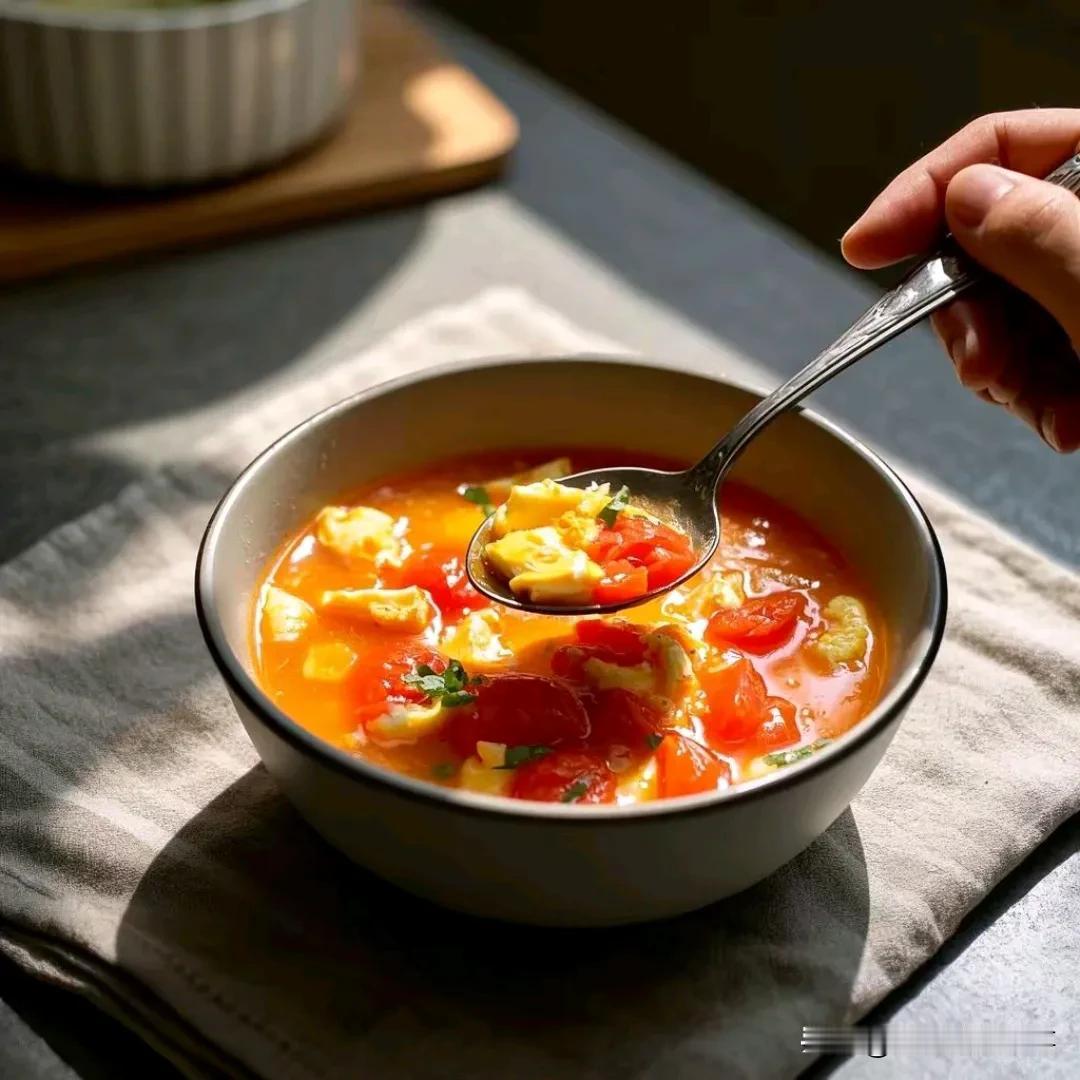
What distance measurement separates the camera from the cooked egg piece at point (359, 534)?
77.8 inches

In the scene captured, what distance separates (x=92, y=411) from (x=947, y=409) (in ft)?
5.15

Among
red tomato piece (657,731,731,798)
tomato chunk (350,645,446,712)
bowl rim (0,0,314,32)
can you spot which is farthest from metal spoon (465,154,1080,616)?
bowl rim (0,0,314,32)

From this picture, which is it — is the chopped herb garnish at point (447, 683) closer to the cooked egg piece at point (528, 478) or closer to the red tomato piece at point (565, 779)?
the red tomato piece at point (565, 779)

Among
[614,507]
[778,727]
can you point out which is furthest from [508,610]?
[778,727]

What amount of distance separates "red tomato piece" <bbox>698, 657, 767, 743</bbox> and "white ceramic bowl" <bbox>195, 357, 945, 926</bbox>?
157 mm

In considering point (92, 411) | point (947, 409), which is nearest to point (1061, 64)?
point (947, 409)

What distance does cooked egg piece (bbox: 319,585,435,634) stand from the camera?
1.86m

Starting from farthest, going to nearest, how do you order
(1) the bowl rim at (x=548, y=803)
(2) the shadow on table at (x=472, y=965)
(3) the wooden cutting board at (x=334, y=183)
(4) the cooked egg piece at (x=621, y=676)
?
(3) the wooden cutting board at (x=334, y=183) < (4) the cooked egg piece at (x=621, y=676) < (2) the shadow on table at (x=472, y=965) < (1) the bowl rim at (x=548, y=803)

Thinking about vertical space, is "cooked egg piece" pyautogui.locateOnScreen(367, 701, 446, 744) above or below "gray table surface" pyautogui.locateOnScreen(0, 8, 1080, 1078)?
above

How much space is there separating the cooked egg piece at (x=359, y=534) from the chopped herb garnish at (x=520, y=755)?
0.44 metres

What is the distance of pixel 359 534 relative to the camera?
6.53ft

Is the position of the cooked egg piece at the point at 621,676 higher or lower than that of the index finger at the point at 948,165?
lower

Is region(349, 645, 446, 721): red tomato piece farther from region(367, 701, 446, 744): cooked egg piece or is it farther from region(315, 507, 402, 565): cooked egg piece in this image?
region(315, 507, 402, 565): cooked egg piece

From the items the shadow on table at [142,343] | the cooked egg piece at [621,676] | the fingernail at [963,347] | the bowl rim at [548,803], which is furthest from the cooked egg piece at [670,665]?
the shadow on table at [142,343]
